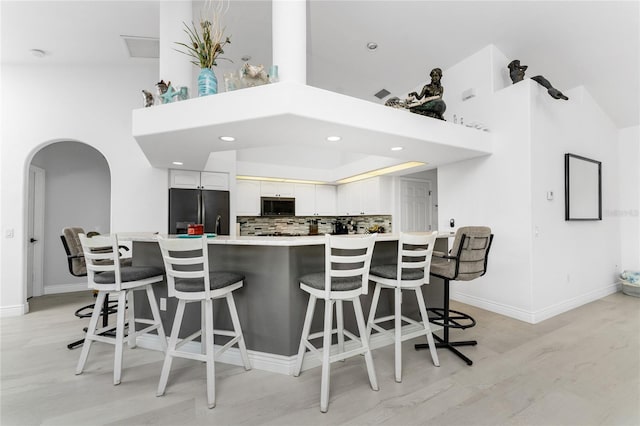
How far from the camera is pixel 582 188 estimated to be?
3.93 m

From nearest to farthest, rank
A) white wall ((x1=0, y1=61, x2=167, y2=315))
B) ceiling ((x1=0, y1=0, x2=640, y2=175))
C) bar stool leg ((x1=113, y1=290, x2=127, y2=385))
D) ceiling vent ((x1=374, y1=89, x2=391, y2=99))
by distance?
bar stool leg ((x1=113, y1=290, x2=127, y2=385))
ceiling ((x1=0, y1=0, x2=640, y2=175))
white wall ((x1=0, y1=61, x2=167, y2=315))
ceiling vent ((x1=374, y1=89, x2=391, y2=99))

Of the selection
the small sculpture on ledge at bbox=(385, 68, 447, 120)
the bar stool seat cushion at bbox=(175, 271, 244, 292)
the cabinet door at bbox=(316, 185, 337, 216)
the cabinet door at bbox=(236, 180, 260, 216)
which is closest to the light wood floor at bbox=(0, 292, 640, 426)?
the bar stool seat cushion at bbox=(175, 271, 244, 292)

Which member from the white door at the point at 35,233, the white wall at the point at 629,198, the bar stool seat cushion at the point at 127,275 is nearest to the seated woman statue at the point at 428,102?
the bar stool seat cushion at the point at 127,275

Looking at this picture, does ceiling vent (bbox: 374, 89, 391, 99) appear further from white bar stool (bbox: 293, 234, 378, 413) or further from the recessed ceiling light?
the recessed ceiling light

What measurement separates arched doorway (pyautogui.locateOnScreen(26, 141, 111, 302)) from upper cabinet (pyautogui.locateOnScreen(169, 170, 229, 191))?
1.54m

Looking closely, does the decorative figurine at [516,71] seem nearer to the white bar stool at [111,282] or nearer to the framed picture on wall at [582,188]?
the framed picture on wall at [582,188]

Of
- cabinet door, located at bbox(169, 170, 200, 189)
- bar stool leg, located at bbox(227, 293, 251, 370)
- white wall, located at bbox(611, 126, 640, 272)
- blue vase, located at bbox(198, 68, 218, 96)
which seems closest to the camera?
bar stool leg, located at bbox(227, 293, 251, 370)

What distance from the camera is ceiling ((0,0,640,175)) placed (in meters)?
3.12

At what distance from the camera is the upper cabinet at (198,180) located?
176 inches

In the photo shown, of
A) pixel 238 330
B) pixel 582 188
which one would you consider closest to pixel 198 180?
pixel 238 330

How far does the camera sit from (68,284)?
4.76 m

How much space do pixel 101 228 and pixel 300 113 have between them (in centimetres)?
476

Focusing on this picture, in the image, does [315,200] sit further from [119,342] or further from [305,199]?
[119,342]

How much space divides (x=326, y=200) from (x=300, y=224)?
0.84 m
